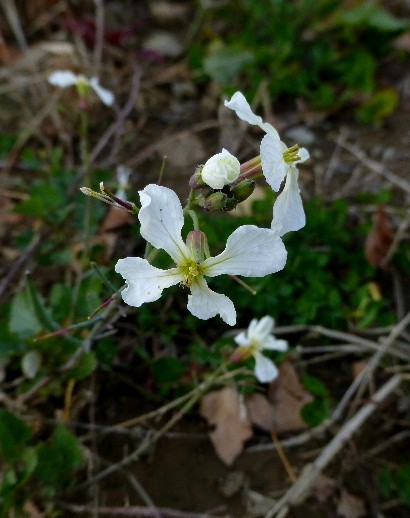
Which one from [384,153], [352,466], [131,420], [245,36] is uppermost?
[245,36]

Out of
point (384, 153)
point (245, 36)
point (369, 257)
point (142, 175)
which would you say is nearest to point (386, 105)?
point (384, 153)

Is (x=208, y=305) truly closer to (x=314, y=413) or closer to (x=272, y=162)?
(x=272, y=162)

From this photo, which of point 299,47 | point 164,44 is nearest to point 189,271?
point 299,47

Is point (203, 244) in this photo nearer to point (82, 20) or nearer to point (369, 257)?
point (369, 257)

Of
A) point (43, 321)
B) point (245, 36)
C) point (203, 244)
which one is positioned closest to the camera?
point (203, 244)

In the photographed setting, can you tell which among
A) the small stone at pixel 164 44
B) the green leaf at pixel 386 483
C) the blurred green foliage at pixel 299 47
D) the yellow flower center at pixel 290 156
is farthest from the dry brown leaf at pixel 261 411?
the small stone at pixel 164 44
